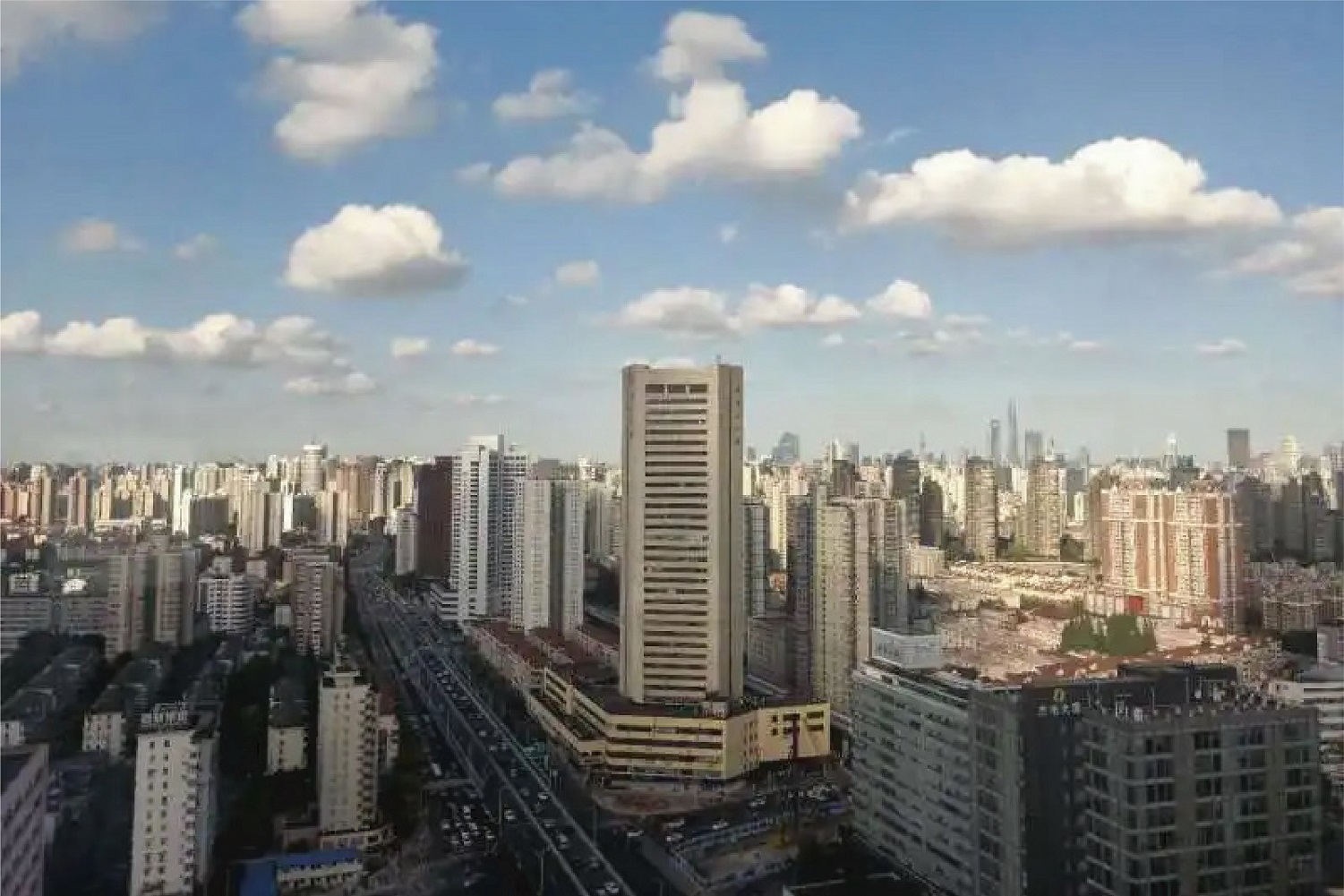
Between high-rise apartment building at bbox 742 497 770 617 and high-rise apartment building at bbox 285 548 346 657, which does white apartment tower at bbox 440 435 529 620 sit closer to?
high-rise apartment building at bbox 742 497 770 617

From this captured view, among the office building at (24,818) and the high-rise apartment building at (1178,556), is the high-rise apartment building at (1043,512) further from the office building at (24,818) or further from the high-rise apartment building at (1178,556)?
the office building at (24,818)

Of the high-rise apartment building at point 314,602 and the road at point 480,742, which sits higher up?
the high-rise apartment building at point 314,602

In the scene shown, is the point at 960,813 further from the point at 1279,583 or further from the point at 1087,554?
the point at 1087,554

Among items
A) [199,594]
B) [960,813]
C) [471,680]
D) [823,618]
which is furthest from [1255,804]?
[471,680]

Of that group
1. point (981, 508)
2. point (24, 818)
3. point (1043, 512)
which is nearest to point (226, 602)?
point (24, 818)

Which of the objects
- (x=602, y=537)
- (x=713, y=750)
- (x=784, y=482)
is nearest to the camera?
(x=713, y=750)

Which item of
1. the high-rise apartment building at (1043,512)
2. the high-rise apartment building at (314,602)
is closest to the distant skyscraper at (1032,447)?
the high-rise apartment building at (1043,512)
